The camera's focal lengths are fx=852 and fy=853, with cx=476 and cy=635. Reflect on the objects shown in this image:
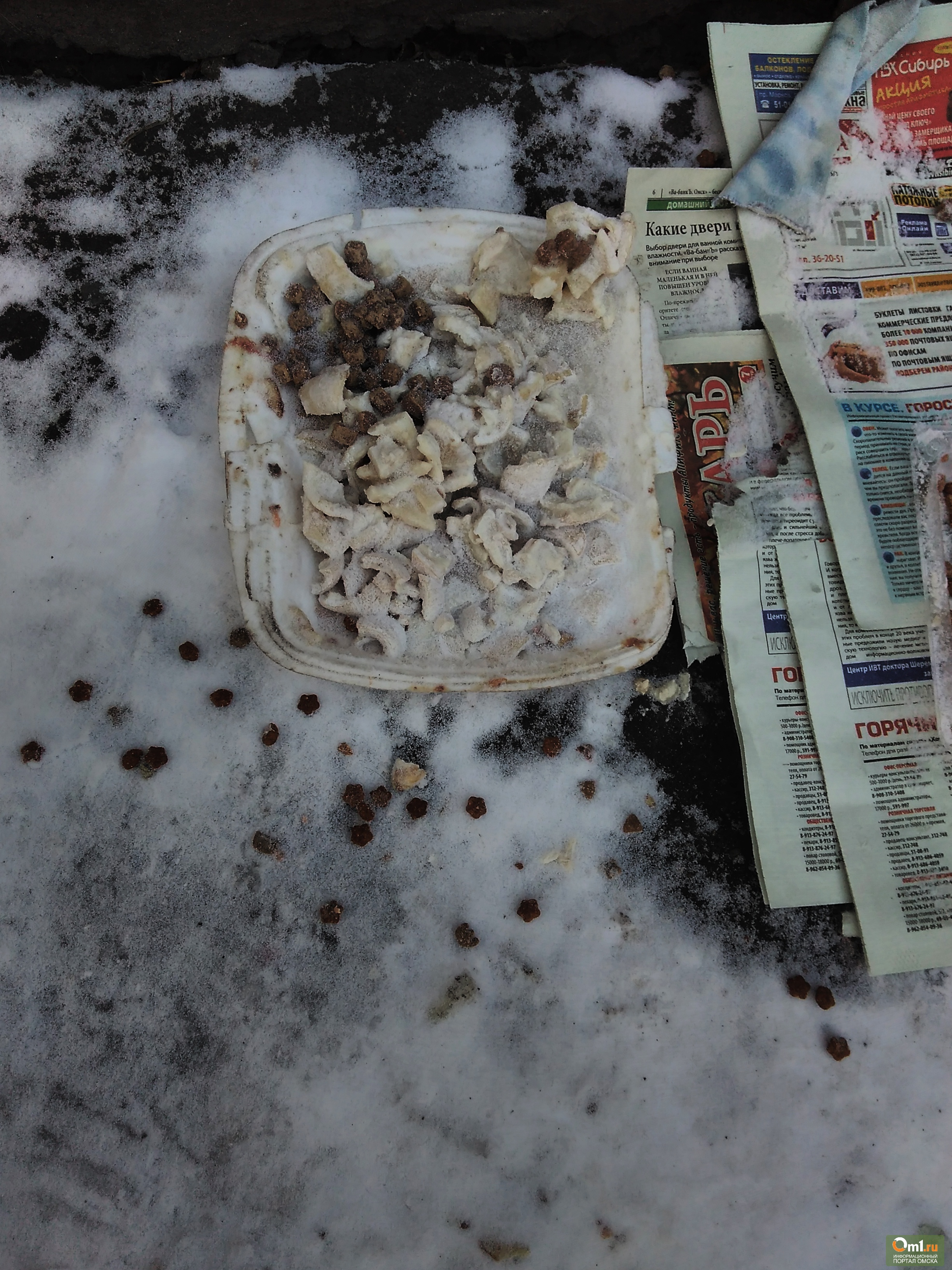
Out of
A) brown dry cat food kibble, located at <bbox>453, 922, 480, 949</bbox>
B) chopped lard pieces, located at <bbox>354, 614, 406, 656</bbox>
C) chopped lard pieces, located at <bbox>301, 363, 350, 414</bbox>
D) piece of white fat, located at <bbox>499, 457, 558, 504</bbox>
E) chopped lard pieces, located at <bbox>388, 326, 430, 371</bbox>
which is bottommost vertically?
brown dry cat food kibble, located at <bbox>453, 922, 480, 949</bbox>

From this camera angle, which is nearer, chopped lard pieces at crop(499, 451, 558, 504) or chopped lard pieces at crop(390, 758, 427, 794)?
chopped lard pieces at crop(499, 451, 558, 504)

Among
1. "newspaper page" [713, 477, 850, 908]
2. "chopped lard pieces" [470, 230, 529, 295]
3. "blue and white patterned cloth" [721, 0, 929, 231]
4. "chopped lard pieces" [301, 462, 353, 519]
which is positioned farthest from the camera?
"blue and white patterned cloth" [721, 0, 929, 231]

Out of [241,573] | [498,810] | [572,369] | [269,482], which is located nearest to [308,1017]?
[498,810]

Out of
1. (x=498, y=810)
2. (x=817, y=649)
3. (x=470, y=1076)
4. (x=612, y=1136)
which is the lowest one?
(x=612, y=1136)

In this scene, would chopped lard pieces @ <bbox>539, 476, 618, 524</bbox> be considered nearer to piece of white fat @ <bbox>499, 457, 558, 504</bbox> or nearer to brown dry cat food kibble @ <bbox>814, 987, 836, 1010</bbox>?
piece of white fat @ <bbox>499, 457, 558, 504</bbox>

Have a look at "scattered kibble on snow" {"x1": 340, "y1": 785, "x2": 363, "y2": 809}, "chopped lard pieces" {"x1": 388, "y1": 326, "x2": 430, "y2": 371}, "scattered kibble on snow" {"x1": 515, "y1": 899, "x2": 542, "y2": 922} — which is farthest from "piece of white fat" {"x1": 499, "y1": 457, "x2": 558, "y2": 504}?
"scattered kibble on snow" {"x1": 515, "y1": 899, "x2": 542, "y2": 922}

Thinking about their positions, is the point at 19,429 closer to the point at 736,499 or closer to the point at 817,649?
the point at 736,499

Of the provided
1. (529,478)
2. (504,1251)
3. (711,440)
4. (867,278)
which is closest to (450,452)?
(529,478)

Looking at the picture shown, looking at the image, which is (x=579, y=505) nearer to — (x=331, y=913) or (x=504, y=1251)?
(x=331, y=913)
